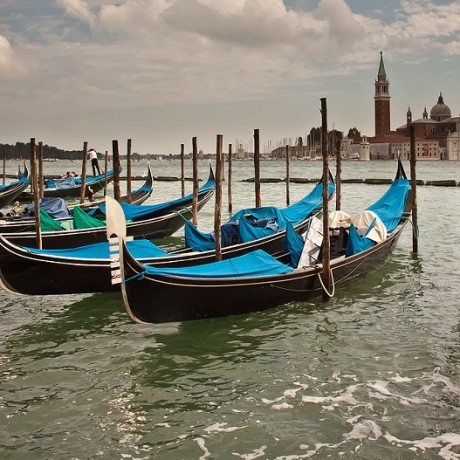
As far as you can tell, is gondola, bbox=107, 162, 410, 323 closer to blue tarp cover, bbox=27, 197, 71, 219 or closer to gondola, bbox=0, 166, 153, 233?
gondola, bbox=0, 166, 153, 233

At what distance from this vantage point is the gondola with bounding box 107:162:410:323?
5227mm

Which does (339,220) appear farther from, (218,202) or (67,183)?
(67,183)

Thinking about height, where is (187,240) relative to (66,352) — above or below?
above

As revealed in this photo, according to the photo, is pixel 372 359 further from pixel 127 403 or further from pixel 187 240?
pixel 187 240

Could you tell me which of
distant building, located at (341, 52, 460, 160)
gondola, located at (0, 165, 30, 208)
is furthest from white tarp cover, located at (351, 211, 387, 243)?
distant building, located at (341, 52, 460, 160)

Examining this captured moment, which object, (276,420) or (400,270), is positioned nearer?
(276,420)

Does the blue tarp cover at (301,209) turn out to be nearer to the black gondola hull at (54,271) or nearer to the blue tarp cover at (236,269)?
the black gondola hull at (54,271)

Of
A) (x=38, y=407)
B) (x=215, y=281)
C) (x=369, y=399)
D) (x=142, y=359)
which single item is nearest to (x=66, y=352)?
(x=142, y=359)

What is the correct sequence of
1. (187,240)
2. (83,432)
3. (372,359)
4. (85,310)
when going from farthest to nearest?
(187,240)
(85,310)
(372,359)
(83,432)

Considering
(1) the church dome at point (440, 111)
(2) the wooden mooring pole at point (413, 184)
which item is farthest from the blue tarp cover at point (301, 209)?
(1) the church dome at point (440, 111)

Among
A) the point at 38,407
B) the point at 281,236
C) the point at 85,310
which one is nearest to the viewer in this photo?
the point at 38,407

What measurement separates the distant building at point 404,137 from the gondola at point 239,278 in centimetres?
8332

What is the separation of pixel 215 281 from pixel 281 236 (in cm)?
302

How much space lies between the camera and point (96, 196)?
23453 mm
